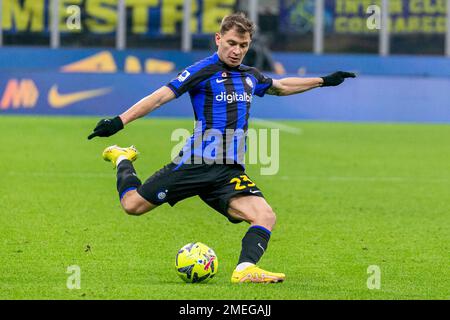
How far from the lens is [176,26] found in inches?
1480

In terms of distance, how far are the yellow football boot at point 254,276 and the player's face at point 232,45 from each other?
4.88 ft

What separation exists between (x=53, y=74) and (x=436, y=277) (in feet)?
66.7

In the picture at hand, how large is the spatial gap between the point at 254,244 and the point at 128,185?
3.53 ft

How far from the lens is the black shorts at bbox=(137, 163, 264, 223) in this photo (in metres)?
8.57

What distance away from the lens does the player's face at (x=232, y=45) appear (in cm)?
839

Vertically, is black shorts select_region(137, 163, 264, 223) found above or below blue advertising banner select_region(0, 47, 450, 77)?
above

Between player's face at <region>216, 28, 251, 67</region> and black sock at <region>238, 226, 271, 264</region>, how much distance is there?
121 centimetres

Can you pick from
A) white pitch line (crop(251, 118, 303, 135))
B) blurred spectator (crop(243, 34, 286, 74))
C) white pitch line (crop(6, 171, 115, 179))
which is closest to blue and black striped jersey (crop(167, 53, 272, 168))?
white pitch line (crop(6, 171, 115, 179))

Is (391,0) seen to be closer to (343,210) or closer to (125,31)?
A: (125,31)

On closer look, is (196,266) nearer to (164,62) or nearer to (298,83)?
(298,83)

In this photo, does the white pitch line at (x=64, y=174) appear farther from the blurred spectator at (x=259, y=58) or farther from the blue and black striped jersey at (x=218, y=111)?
the blurred spectator at (x=259, y=58)

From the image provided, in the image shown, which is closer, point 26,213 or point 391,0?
point 26,213

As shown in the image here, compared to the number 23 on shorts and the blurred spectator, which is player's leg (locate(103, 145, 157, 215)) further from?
the blurred spectator
